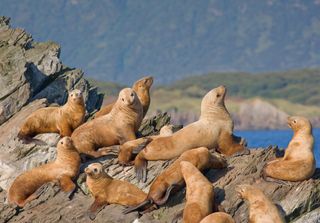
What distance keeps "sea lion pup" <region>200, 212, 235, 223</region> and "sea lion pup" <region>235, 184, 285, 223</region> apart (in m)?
0.53

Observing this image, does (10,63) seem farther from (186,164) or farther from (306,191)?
(306,191)

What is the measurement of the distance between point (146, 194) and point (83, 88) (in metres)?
6.67

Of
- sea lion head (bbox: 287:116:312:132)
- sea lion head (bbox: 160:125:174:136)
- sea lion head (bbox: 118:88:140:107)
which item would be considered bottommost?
sea lion head (bbox: 160:125:174:136)

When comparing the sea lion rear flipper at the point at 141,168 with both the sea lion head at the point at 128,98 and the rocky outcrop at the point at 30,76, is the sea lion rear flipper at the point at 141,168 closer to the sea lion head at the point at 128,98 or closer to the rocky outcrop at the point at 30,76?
the sea lion head at the point at 128,98

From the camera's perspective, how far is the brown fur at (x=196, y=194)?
14.9m

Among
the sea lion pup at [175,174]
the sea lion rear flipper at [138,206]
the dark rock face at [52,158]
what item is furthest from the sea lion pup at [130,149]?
the sea lion rear flipper at [138,206]

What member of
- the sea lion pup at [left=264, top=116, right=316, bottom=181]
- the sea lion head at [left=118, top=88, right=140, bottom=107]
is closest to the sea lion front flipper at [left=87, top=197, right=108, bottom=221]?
the sea lion head at [left=118, top=88, right=140, bottom=107]

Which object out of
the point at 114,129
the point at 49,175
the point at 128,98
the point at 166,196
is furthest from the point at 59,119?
the point at 166,196

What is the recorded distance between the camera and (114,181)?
53.7 ft

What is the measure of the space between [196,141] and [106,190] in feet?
6.35

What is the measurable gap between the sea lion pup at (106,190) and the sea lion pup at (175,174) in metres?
0.29

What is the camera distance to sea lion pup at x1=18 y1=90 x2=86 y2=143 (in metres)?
19.1

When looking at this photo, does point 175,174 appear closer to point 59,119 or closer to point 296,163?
point 296,163

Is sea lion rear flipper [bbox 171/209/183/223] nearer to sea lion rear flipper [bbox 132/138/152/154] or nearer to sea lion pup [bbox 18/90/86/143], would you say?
sea lion rear flipper [bbox 132/138/152/154]
